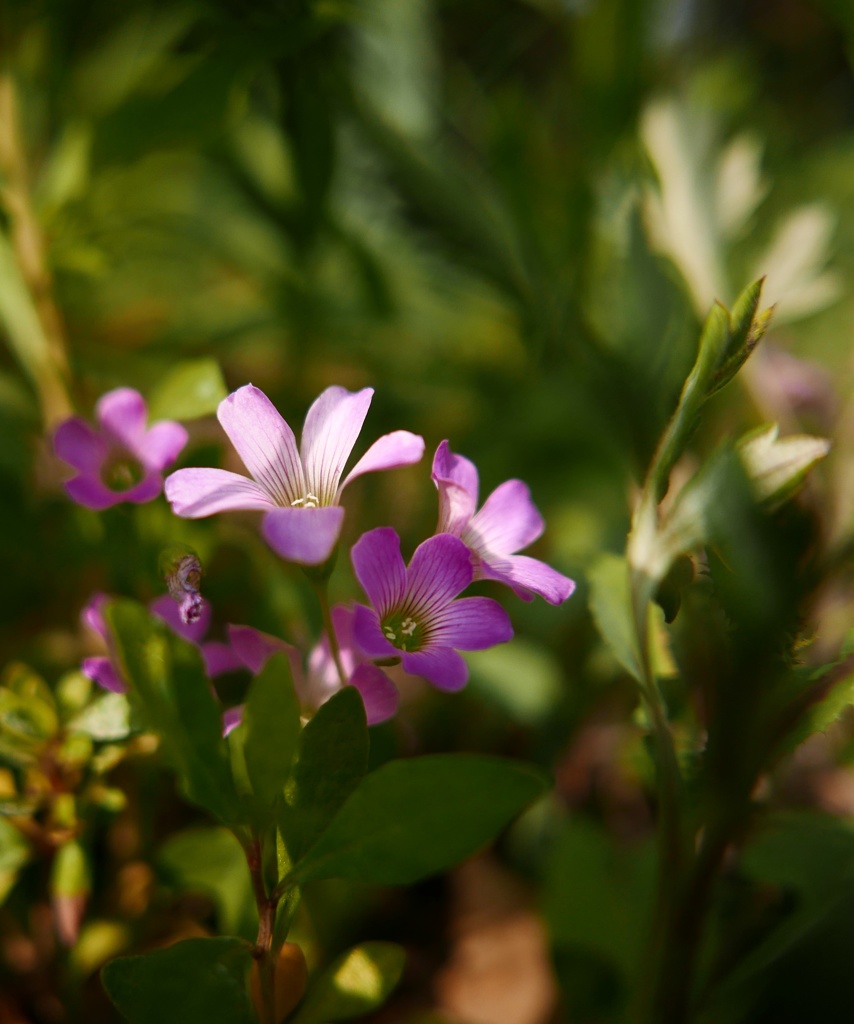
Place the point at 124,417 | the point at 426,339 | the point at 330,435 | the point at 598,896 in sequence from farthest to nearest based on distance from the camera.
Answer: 1. the point at 426,339
2. the point at 598,896
3. the point at 124,417
4. the point at 330,435

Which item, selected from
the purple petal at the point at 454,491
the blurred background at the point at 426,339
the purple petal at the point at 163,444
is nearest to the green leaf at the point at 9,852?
the blurred background at the point at 426,339

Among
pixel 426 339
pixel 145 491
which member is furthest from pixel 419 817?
pixel 426 339

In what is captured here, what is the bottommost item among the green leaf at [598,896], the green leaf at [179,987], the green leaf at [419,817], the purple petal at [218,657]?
the green leaf at [598,896]

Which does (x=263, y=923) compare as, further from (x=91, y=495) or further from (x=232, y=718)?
(x=91, y=495)

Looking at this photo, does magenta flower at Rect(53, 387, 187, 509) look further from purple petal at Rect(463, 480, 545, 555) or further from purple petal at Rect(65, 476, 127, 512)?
purple petal at Rect(463, 480, 545, 555)

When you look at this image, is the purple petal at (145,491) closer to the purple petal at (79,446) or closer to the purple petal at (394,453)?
the purple petal at (79,446)

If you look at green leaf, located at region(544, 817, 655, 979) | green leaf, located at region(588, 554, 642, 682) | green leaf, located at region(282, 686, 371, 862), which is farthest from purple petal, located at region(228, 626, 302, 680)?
green leaf, located at region(544, 817, 655, 979)

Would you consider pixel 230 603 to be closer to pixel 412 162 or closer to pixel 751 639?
pixel 412 162
